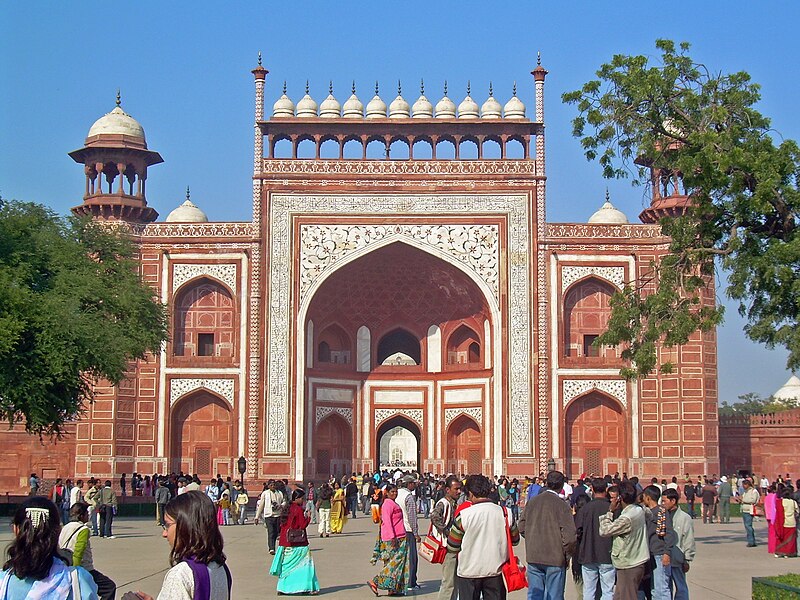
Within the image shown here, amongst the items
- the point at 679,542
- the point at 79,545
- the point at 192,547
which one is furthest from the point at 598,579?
the point at 192,547

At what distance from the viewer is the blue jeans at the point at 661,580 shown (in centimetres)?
864

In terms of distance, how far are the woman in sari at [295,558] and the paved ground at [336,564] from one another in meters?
0.22

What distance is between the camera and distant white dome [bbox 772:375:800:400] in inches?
2527

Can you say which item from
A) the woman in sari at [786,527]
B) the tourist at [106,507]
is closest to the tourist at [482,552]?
the woman in sari at [786,527]

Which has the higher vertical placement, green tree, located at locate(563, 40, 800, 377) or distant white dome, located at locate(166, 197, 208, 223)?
distant white dome, located at locate(166, 197, 208, 223)

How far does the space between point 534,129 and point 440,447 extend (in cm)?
915

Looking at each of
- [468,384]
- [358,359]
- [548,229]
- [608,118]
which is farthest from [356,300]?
[608,118]

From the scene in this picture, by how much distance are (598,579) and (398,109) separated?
76.7 feet

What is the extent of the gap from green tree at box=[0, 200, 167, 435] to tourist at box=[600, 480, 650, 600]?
13015 mm

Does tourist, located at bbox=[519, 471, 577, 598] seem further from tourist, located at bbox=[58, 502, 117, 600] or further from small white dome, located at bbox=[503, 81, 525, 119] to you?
small white dome, located at bbox=[503, 81, 525, 119]

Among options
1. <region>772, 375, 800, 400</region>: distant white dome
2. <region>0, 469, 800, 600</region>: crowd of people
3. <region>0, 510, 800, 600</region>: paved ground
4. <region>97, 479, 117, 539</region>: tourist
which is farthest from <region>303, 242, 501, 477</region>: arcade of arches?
<region>772, 375, 800, 400</region>: distant white dome

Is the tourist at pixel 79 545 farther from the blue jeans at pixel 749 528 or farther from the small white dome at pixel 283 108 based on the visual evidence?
the small white dome at pixel 283 108

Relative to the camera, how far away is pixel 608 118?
16297 mm

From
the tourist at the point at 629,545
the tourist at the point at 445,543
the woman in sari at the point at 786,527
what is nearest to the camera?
the tourist at the point at 629,545
